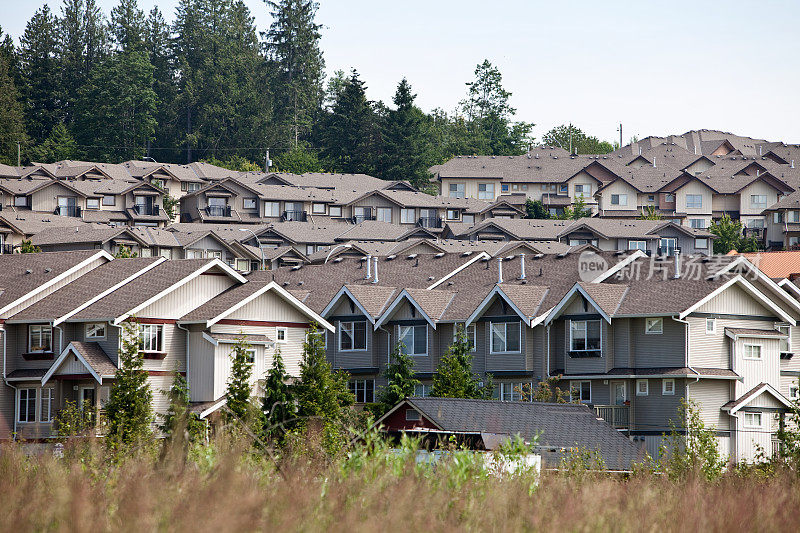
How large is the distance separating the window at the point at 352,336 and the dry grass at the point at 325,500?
3409 centimetres

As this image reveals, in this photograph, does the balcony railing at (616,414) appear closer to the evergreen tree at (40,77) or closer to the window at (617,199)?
the window at (617,199)

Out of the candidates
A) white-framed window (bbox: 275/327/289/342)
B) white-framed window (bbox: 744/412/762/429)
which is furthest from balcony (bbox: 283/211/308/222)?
white-framed window (bbox: 744/412/762/429)

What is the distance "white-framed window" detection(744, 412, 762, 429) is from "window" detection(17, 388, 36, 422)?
24725 millimetres

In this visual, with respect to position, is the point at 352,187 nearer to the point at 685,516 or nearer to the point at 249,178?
the point at 249,178

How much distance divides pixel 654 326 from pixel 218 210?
6285cm

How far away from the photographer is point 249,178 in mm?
106812

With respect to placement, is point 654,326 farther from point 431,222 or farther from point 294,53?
point 294,53

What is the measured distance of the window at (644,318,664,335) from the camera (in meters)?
43.6

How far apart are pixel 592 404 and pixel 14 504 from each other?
34.9 metres

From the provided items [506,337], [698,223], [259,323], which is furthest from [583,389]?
[698,223]

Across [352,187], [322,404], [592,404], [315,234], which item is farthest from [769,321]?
[352,187]

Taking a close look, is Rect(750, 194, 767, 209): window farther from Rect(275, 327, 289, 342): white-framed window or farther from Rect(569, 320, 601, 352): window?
Rect(275, 327, 289, 342): white-framed window

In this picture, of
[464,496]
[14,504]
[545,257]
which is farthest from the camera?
[545,257]

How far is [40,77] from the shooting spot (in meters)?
135
